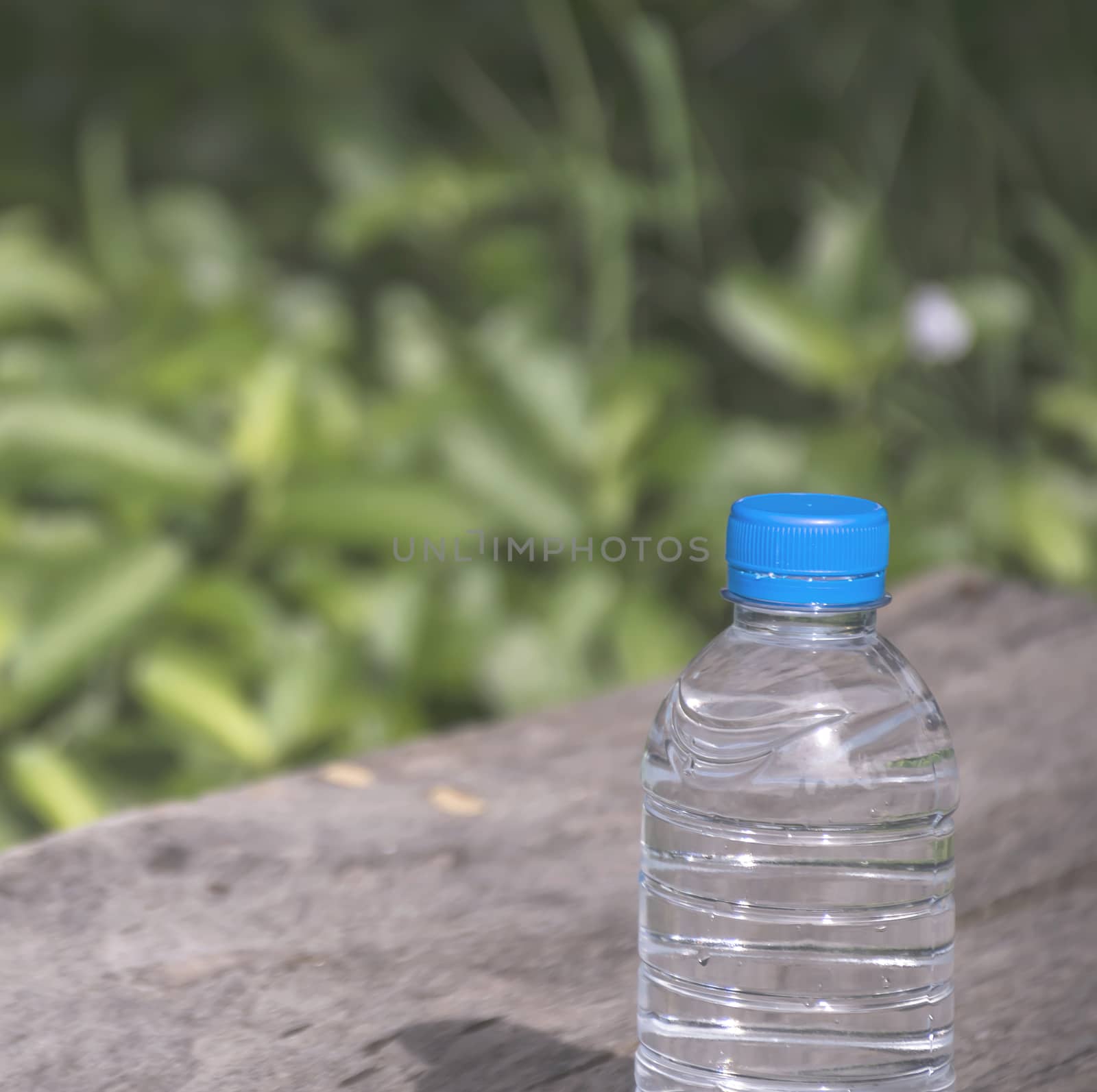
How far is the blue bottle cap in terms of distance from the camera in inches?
25.2

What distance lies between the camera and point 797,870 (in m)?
0.84

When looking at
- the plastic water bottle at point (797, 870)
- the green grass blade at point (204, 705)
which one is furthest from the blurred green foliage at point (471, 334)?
the plastic water bottle at point (797, 870)

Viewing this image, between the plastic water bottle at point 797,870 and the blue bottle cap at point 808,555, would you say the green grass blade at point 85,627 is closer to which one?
the plastic water bottle at point 797,870

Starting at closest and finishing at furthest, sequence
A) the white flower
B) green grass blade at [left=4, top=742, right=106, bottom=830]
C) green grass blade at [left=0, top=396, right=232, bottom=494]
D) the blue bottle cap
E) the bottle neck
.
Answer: the blue bottle cap → the bottle neck → green grass blade at [left=4, top=742, right=106, bottom=830] → green grass blade at [left=0, top=396, right=232, bottom=494] → the white flower

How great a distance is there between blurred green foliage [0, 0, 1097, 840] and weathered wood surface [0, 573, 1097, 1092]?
0.73m

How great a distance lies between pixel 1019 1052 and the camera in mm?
803

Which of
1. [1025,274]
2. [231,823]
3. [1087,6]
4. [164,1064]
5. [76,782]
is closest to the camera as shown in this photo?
[164,1064]

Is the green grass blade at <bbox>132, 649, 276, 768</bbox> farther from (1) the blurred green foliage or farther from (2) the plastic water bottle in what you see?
(2) the plastic water bottle

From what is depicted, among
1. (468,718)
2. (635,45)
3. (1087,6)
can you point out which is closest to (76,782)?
(468,718)

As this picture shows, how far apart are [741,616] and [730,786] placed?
0.11m

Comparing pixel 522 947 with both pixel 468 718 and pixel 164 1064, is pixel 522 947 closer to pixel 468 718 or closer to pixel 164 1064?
pixel 164 1064

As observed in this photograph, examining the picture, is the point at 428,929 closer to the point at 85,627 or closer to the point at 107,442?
the point at 85,627

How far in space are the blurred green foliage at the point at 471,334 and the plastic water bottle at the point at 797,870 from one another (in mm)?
996

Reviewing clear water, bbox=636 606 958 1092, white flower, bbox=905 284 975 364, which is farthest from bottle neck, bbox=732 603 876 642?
white flower, bbox=905 284 975 364
